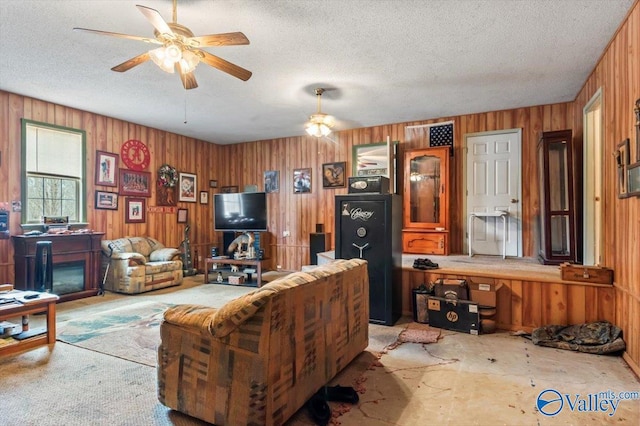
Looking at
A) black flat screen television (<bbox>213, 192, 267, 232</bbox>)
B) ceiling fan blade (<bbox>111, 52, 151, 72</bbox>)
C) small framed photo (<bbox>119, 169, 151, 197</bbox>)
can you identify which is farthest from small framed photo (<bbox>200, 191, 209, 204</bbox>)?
ceiling fan blade (<bbox>111, 52, 151, 72</bbox>)

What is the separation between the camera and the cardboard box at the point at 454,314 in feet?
11.8

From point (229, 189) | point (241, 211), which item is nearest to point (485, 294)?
point (241, 211)

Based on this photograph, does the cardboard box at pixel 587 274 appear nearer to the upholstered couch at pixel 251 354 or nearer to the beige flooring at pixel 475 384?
the beige flooring at pixel 475 384

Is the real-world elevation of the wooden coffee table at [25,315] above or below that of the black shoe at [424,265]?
below

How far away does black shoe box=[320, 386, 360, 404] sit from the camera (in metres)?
2.24

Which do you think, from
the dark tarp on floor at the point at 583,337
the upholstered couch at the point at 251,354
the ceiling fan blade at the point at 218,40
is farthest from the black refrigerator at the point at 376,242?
the ceiling fan blade at the point at 218,40

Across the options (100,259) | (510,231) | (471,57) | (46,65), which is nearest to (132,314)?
(100,259)

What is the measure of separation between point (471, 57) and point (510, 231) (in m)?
3.04

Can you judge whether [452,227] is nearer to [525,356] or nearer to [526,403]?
[525,356]

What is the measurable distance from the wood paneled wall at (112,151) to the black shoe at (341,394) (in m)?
4.78

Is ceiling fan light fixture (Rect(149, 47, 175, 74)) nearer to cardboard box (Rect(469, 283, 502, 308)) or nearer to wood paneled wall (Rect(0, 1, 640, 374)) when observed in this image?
wood paneled wall (Rect(0, 1, 640, 374))

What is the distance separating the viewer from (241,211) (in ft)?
21.9

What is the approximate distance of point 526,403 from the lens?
2.25m

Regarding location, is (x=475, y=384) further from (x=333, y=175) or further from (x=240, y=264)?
(x=333, y=175)
